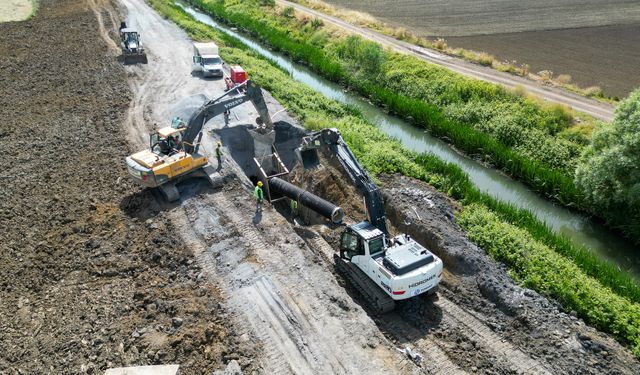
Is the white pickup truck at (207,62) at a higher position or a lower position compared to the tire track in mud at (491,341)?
lower

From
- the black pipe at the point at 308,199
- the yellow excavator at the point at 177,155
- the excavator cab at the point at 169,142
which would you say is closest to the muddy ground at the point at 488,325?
the black pipe at the point at 308,199

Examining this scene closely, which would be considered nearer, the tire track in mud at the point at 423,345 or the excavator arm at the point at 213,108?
the tire track in mud at the point at 423,345

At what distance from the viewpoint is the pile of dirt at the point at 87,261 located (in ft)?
48.6

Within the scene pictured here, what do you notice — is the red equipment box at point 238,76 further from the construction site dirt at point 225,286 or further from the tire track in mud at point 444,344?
the tire track in mud at point 444,344

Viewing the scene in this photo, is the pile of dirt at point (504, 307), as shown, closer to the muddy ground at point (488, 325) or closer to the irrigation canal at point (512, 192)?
the muddy ground at point (488, 325)

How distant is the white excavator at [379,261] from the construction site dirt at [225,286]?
70 centimetres

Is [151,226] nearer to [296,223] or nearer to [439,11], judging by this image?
[296,223]

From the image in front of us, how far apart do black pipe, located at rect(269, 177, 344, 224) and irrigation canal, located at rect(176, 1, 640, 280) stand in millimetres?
9212

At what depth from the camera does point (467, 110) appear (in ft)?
112

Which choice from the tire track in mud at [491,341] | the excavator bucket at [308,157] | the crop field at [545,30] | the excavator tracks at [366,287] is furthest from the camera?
the crop field at [545,30]

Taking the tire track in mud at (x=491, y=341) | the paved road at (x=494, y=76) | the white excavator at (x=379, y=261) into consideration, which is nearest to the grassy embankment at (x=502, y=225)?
the tire track in mud at (x=491, y=341)

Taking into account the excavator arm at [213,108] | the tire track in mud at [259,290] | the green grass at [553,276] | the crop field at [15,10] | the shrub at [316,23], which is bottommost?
the crop field at [15,10]

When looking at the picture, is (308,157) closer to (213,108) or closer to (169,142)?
(213,108)

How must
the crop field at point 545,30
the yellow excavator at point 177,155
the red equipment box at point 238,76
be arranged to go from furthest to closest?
the crop field at point 545,30
the red equipment box at point 238,76
the yellow excavator at point 177,155
